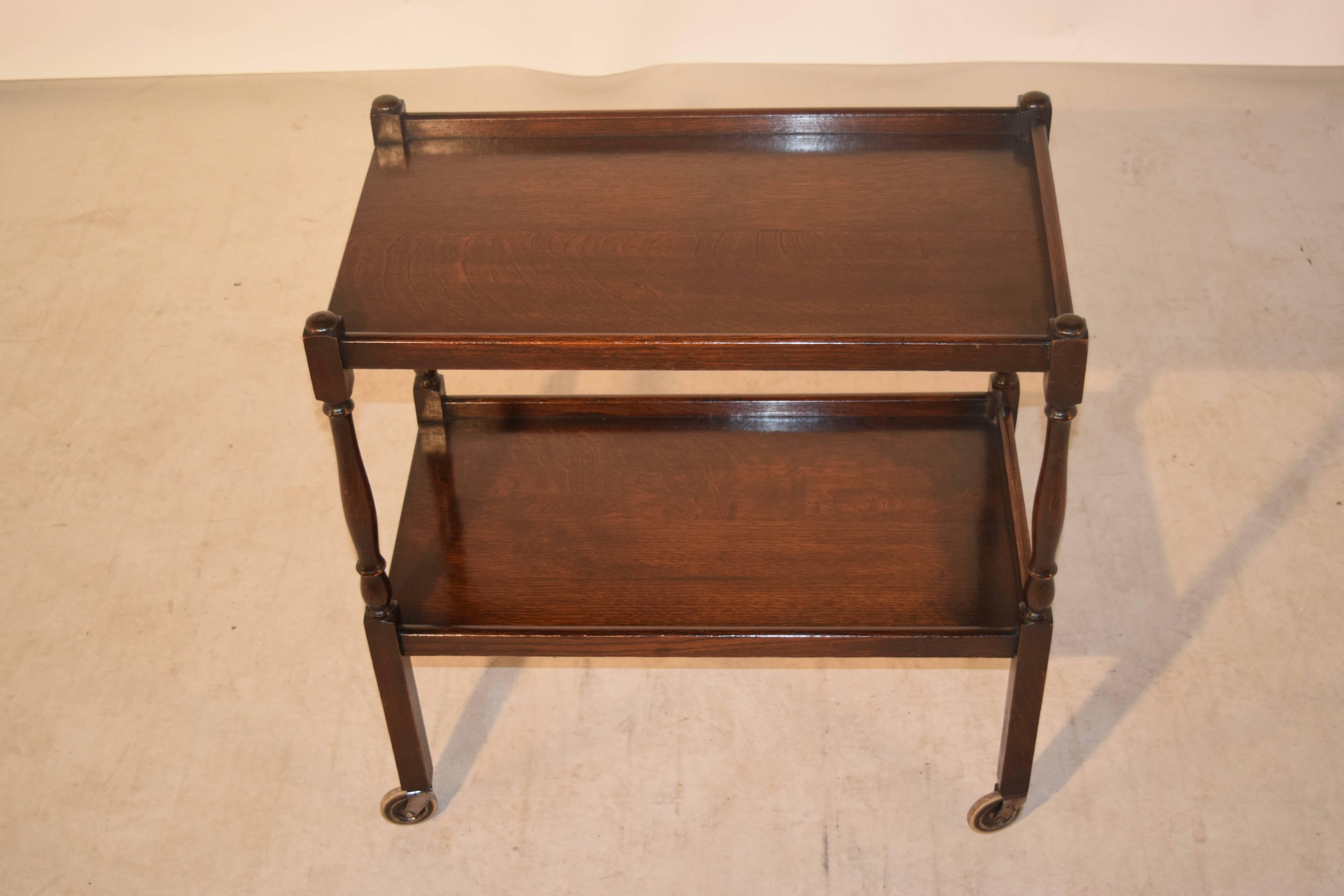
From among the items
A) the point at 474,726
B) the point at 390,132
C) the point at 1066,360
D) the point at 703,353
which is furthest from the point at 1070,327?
the point at 474,726

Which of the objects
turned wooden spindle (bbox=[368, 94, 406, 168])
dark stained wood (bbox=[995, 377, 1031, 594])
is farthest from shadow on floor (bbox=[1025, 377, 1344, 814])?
turned wooden spindle (bbox=[368, 94, 406, 168])

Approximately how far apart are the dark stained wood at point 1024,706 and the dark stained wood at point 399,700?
86 cm

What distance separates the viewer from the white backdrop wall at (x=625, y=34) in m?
3.72

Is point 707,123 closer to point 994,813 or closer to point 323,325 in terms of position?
point 323,325

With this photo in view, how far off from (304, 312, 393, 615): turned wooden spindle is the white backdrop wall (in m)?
2.18

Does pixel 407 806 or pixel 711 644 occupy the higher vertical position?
pixel 711 644

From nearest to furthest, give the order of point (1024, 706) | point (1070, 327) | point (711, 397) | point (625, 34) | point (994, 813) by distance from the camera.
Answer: point (1070, 327), point (1024, 706), point (994, 813), point (711, 397), point (625, 34)

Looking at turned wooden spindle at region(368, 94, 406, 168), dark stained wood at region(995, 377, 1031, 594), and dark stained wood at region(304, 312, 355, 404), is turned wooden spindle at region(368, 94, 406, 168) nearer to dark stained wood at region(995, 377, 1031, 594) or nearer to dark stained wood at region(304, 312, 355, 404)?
dark stained wood at region(304, 312, 355, 404)

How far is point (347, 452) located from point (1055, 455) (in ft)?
2.87

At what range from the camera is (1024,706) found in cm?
202

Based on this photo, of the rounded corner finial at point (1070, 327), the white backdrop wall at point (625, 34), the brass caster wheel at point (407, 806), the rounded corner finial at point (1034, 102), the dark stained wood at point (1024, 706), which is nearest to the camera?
the rounded corner finial at point (1070, 327)

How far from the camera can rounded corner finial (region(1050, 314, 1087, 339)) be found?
1.63 m

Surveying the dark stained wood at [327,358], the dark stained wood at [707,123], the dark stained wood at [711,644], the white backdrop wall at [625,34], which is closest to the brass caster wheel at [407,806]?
the dark stained wood at [711,644]

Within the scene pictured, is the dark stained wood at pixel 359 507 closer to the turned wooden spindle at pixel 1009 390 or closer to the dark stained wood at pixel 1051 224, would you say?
the dark stained wood at pixel 1051 224
